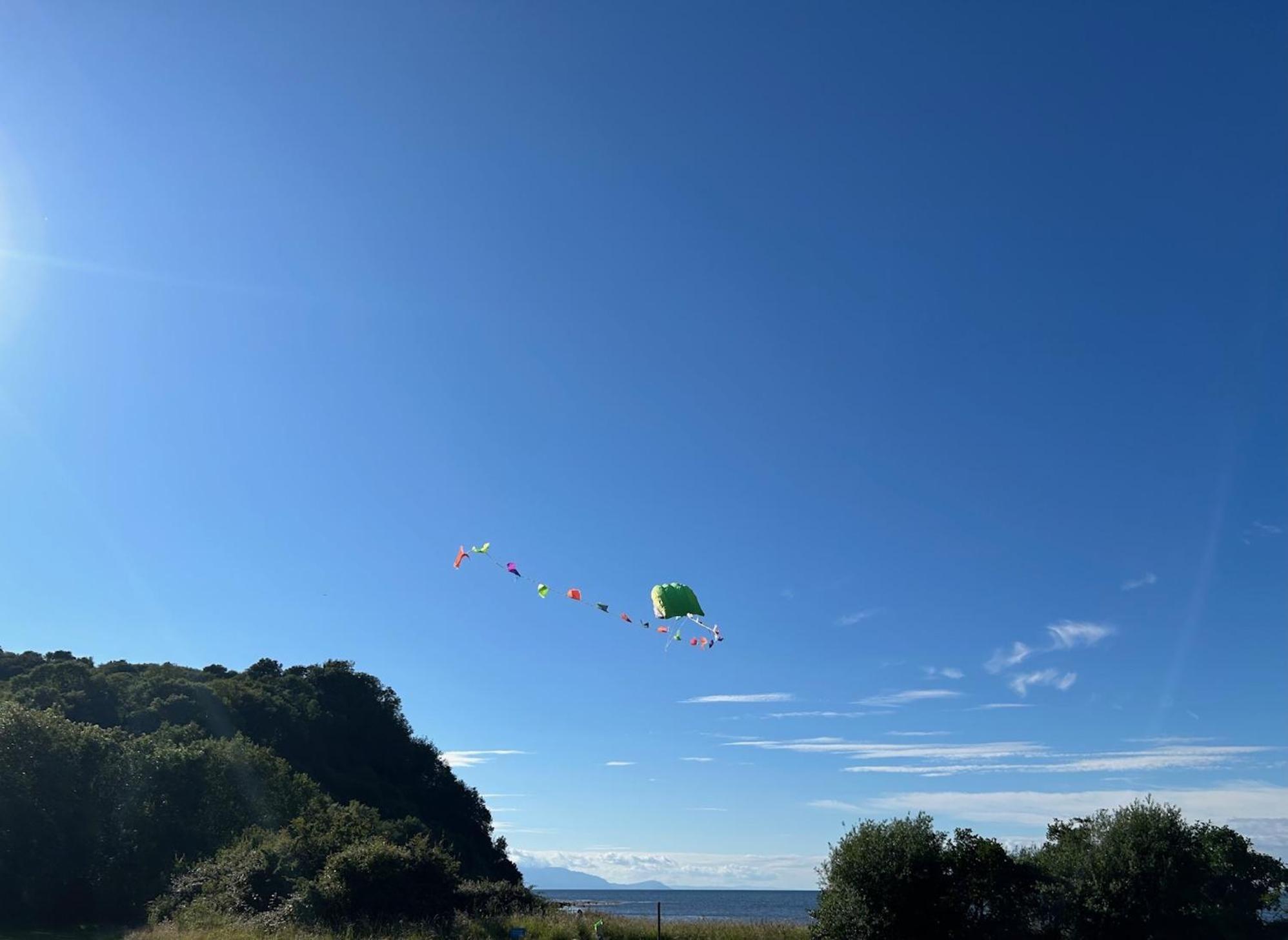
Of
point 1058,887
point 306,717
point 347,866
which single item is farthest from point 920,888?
point 306,717

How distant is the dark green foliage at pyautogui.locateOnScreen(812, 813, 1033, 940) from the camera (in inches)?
1131

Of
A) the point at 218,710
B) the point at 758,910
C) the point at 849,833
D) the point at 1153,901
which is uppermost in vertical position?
the point at 218,710

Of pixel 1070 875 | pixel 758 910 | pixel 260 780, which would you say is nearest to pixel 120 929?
pixel 260 780

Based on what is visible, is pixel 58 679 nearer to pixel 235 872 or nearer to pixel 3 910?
pixel 3 910

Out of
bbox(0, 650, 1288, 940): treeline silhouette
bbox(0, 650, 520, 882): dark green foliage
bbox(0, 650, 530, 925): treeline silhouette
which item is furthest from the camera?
bbox(0, 650, 520, 882): dark green foliage

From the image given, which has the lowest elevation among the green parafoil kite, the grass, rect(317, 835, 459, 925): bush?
the grass

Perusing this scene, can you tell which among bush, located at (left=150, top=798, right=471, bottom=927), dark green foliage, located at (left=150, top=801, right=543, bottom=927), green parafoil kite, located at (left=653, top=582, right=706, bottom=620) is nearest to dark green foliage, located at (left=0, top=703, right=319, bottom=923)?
dark green foliage, located at (left=150, top=801, right=543, bottom=927)

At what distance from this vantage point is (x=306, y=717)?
77125 mm

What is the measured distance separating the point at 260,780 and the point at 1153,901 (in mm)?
41030

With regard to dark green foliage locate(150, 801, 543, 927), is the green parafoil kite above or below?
above

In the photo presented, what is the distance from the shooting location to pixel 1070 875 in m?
30.4

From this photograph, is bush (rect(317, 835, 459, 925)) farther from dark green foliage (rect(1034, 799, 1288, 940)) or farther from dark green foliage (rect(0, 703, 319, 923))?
dark green foliage (rect(1034, 799, 1288, 940))

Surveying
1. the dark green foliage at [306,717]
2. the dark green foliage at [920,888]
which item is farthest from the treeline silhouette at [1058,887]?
the dark green foliage at [306,717]

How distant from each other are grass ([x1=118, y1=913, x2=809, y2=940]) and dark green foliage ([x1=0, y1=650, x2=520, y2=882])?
24669 millimetres
